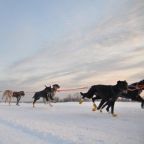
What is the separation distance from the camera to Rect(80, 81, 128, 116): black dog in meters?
12.7

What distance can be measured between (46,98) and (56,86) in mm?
1017

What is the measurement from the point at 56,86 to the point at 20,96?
7197mm

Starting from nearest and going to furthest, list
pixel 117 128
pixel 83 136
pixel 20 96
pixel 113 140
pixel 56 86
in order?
pixel 113 140 → pixel 83 136 → pixel 117 128 → pixel 56 86 → pixel 20 96

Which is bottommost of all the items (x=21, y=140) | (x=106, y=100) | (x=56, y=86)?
(x=21, y=140)

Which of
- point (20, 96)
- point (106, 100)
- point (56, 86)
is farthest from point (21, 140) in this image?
point (20, 96)

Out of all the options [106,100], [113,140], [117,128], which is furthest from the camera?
[106,100]

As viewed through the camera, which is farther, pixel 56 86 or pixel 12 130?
pixel 56 86

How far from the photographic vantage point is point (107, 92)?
1352 centimetres

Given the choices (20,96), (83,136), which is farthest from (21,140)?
(20,96)

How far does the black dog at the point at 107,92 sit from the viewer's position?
499 inches

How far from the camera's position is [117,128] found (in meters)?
8.79

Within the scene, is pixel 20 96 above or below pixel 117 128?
above

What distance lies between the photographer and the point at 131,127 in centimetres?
888

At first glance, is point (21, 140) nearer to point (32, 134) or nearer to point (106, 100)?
point (32, 134)
